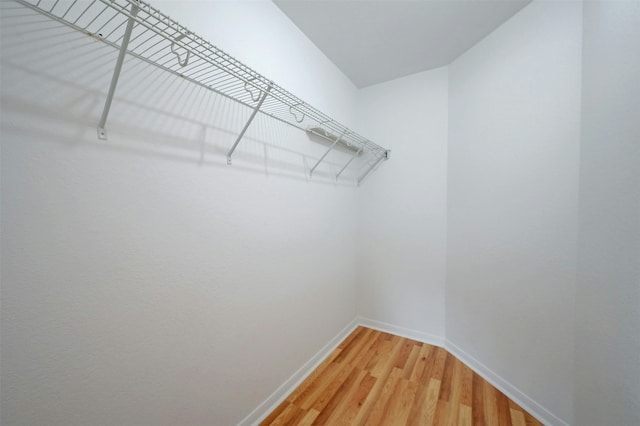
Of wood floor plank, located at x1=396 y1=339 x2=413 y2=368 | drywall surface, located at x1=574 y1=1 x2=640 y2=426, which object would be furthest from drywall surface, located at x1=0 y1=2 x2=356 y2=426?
drywall surface, located at x1=574 y1=1 x2=640 y2=426

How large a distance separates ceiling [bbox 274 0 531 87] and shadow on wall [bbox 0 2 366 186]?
2.99 ft

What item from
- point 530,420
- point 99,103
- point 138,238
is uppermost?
point 99,103

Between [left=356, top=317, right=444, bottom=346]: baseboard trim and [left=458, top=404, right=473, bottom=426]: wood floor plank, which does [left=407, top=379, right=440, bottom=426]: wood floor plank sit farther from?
[left=356, top=317, right=444, bottom=346]: baseboard trim

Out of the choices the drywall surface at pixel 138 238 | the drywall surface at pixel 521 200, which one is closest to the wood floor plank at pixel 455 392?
the drywall surface at pixel 521 200

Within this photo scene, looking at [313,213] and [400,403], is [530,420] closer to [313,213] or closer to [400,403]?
[400,403]

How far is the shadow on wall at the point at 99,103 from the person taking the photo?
Answer: 0.60 metres

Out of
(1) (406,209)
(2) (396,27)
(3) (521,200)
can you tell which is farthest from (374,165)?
(3) (521,200)

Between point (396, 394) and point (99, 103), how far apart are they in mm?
2131

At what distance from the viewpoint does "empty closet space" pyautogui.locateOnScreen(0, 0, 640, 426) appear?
667mm

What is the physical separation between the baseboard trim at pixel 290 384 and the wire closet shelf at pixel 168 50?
141 cm

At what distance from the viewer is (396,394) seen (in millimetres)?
1520

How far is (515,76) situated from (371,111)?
1.15 metres

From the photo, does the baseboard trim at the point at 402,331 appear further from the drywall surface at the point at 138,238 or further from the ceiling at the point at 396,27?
the ceiling at the point at 396,27

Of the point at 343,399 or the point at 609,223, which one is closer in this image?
the point at 609,223
